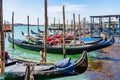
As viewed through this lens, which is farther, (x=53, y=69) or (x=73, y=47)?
(x=73, y=47)

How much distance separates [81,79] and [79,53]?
7.73 metres

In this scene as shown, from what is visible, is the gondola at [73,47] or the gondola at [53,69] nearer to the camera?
the gondola at [53,69]

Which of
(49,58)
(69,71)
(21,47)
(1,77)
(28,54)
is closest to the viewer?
(1,77)

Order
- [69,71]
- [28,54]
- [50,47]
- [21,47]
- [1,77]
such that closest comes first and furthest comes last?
[1,77] < [69,71] < [50,47] < [28,54] < [21,47]

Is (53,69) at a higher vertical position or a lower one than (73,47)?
lower

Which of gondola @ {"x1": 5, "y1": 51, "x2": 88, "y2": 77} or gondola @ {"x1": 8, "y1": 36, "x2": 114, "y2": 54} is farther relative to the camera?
gondola @ {"x1": 8, "y1": 36, "x2": 114, "y2": 54}

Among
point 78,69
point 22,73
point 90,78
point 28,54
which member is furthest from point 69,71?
point 28,54

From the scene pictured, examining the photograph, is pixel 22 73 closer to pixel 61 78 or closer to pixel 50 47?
pixel 61 78

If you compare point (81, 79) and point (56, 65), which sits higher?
point (56, 65)

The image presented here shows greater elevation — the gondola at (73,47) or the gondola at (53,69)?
the gondola at (73,47)

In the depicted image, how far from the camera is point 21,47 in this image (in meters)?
25.1

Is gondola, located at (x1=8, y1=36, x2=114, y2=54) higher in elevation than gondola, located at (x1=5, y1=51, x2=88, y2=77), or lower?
higher

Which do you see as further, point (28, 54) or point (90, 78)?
point (28, 54)

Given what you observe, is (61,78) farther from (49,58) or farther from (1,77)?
(49,58)
